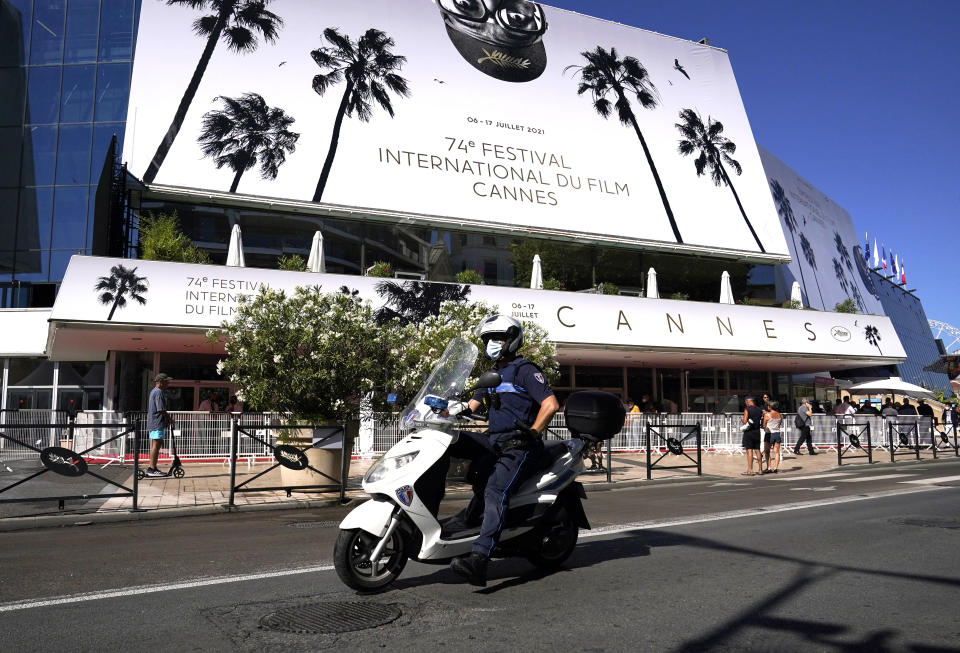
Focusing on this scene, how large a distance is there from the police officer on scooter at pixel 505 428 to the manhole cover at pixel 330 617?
717 millimetres

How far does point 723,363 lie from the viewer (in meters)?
28.7

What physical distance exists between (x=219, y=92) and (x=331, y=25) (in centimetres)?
472

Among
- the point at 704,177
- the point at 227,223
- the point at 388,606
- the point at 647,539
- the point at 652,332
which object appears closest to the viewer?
the point at 388,606

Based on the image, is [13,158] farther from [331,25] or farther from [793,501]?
[793,501]

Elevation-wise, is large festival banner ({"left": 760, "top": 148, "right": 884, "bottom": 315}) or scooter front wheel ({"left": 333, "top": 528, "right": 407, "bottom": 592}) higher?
large festival banner ({"left": 760, "top": 148, "right": 884, "bottom": 315})

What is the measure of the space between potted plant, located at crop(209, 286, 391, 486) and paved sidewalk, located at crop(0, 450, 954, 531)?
54 cm

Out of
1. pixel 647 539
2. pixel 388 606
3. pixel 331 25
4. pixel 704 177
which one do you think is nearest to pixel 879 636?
pixel 388 606

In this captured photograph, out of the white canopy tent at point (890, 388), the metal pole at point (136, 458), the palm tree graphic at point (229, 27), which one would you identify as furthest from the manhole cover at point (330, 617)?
the white canopy tent at point (890, 388)

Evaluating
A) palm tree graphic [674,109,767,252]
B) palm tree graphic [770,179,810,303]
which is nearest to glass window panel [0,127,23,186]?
palm tree graphic [674,109,767,252]

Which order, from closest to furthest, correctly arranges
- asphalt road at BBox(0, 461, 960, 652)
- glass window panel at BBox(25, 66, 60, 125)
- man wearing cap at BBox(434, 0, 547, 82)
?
asphalt road at BBox(0, 461, 960, 652), man wearing cap at BBox(434, 0, 547, 82), glass window panel at BBox(25, 66, 60, 125)

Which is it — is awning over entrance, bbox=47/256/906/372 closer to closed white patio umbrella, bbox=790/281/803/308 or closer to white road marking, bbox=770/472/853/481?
closed white patio umbrella, bbox=790/281/803/308

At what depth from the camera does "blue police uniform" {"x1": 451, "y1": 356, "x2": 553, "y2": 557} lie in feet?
16.4

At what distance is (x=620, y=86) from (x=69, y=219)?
2211 cm

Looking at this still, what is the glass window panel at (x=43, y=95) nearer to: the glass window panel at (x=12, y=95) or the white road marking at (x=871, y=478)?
the glass window panel at (x=12, y=95)
